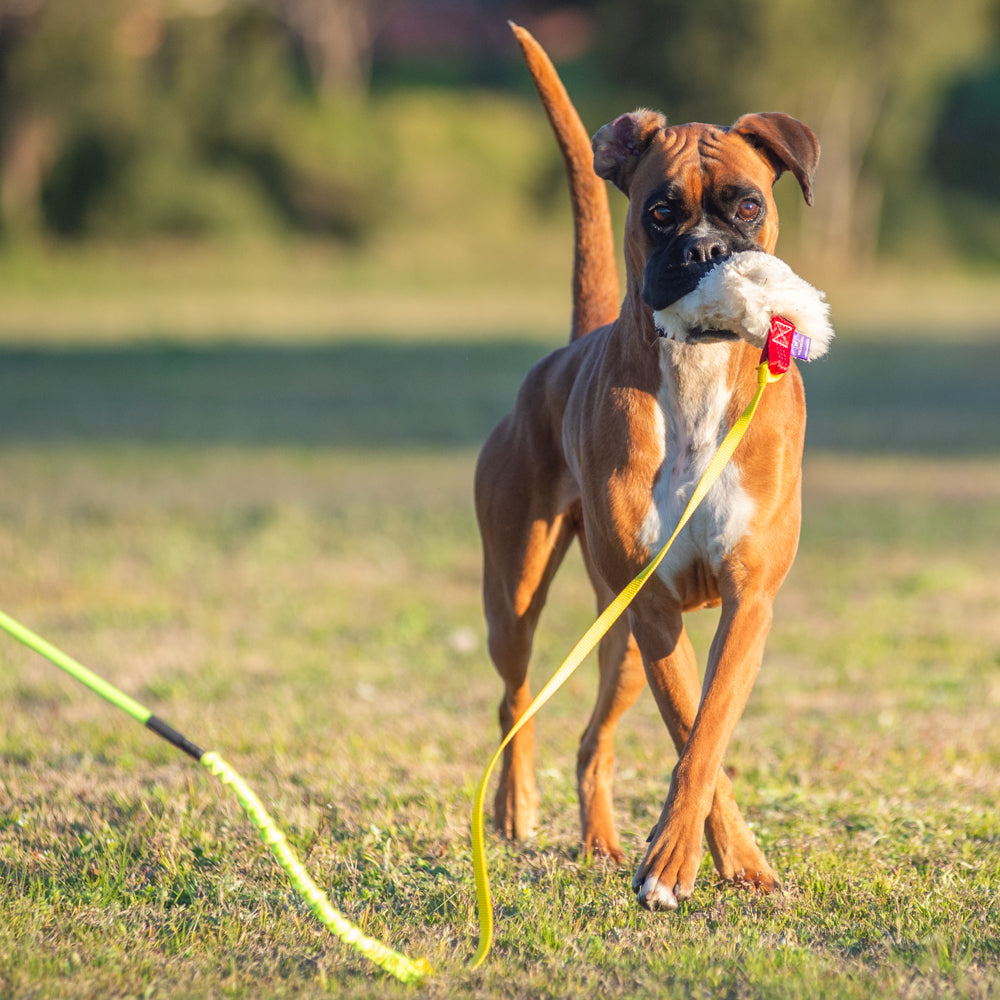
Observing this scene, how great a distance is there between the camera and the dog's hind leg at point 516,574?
435 cm

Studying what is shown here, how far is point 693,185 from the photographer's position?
3.47 meters

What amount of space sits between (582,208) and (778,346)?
1.49 m

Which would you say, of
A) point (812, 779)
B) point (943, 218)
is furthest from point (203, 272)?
point (812, 779)

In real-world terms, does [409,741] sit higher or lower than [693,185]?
lower

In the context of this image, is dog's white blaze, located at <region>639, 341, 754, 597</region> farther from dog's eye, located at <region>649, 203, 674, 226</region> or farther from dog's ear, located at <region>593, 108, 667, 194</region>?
dog's ear, located at <region>593, 108, 667, 194</region>

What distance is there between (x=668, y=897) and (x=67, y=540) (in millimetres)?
6698

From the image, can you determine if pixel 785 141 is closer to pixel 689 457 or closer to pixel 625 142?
pixel 625 142

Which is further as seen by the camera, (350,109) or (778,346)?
(350,109)

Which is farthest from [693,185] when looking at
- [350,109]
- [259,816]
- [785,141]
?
[350,109]

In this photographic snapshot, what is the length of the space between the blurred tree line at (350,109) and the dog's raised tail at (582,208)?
2933cm

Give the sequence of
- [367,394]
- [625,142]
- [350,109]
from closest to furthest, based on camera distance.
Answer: [625,142] < [367,394] < [350,109]

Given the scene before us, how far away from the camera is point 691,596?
12.2 feet

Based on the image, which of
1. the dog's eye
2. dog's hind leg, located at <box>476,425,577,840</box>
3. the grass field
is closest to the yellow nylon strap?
the grass field

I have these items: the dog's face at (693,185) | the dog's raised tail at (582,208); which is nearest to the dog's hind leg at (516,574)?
the dog's raised tail at (582,208)
